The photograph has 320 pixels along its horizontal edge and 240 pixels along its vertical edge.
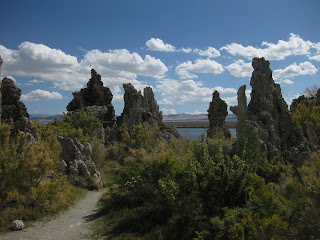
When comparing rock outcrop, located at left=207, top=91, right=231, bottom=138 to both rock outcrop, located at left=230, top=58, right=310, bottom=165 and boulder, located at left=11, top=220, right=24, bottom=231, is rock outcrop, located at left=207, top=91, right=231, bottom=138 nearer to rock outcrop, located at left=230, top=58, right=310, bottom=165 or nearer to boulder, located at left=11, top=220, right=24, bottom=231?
rock outcrop, located at left=230, top=58, right=310, bottom=165

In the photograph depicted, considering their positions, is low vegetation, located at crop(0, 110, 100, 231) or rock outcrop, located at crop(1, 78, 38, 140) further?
rock outcrop, located at crop(1, 78, 38, 140)

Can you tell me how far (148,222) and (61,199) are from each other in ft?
15.2

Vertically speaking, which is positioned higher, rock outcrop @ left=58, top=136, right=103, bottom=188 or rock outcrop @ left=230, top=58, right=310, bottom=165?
rock outcrop @ left=230, top=58, right=310, bottom=165

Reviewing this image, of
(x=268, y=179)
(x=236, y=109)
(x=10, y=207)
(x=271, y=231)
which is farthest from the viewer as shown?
(x=236, y=109)

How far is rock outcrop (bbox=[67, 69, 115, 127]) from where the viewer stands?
37938 millimetres

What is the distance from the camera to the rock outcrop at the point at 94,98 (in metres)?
37.9

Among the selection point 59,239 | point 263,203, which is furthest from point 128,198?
point 263,203

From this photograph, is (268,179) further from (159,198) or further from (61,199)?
(61,199)

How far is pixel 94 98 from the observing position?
38.3 metres

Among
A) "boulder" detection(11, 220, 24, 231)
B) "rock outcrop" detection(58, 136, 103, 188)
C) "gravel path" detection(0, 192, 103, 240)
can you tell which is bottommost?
"gravel path" detection(0, 192, 103, 240)

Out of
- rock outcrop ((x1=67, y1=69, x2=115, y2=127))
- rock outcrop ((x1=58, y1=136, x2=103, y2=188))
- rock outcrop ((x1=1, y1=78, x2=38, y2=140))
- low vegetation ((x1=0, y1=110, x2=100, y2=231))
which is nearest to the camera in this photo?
low vegetation ((x1=0, y1=110, x2=100, y2=231))

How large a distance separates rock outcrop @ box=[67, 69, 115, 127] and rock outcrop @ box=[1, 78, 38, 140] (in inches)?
828

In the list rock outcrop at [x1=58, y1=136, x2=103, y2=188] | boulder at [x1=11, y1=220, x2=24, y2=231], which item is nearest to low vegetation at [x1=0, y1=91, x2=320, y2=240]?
boulder at [x1=11, y1=220, x2=24, y2=231]

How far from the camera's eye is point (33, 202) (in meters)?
11.2
